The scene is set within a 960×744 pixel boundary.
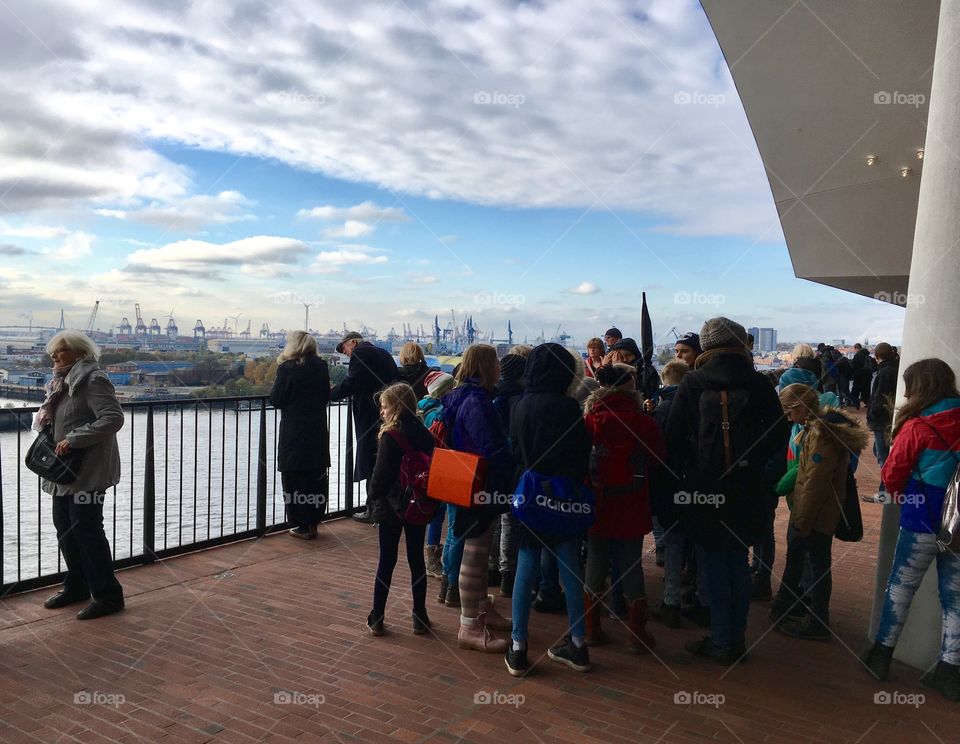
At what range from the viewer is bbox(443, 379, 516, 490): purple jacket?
430cm

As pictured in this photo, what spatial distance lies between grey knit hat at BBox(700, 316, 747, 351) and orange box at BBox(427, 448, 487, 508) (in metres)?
1.54

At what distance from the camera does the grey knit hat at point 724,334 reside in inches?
165

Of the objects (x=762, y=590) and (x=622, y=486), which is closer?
(x=622, y=486)

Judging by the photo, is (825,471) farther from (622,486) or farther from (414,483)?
(414,483)

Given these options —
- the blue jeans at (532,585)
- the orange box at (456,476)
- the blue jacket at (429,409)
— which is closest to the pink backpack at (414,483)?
the orange box at (456,476)

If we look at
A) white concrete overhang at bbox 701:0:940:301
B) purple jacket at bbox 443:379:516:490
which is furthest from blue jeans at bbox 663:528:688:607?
white concrete overhang at bbox 701:0:940:301

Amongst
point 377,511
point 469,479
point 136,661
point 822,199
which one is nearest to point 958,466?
point 469,479

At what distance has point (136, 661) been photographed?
4.09 m

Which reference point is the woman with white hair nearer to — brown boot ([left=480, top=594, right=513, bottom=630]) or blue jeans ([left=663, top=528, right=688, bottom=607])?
brown boot ([left=480, top=594, right=513, bottom=630])

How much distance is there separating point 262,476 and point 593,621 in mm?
3829

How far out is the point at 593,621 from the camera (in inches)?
178

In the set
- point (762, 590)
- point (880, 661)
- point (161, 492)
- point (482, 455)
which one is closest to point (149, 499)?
point (161, 492)

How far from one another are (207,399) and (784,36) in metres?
11.5

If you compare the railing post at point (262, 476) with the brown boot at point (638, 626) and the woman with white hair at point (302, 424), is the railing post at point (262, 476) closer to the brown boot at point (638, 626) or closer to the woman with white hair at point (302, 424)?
the woman with white hair at point (302, 424)
